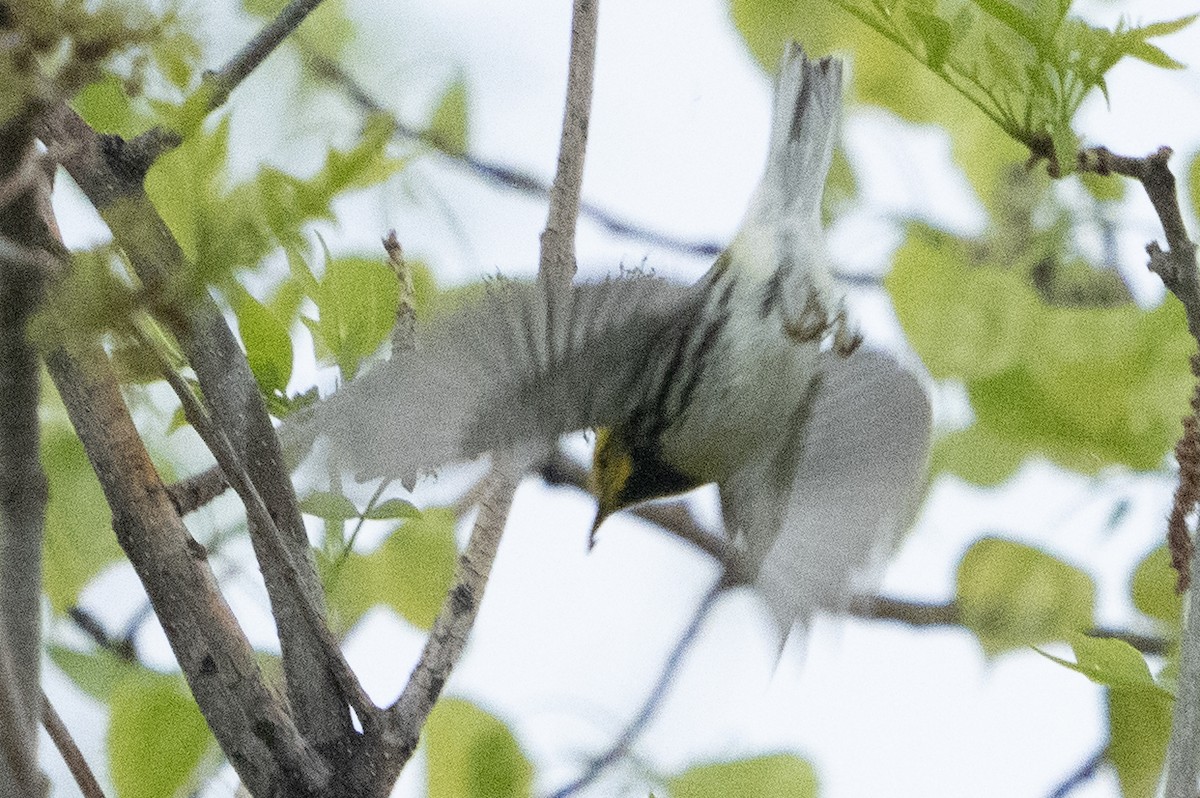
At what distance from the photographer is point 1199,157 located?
66 cm

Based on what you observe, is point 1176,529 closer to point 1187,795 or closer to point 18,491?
point 1187,795

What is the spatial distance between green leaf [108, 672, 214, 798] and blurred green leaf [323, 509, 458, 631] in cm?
14

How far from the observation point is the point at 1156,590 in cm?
63

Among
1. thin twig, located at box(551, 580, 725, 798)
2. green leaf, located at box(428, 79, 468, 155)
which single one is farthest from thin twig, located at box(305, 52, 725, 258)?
thin twig, located at box(551, 580, 725, 798)

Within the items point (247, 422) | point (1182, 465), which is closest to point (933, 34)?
point (1182, 465)

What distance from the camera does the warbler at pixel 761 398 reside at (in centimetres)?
67

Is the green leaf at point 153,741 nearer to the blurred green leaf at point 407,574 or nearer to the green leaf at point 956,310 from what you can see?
the blurred green leaf at point 407,574

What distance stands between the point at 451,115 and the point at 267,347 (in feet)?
0.83

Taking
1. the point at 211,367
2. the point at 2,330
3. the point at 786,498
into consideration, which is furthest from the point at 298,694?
the point at 786,498

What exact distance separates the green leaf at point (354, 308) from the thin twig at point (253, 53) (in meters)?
0.13

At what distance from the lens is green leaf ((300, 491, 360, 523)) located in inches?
21.4

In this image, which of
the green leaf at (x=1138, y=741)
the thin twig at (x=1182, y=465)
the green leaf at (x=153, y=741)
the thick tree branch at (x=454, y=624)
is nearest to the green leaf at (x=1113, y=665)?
the thin twig at (x=1182, y=465)

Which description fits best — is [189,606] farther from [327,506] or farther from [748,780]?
[748,780]

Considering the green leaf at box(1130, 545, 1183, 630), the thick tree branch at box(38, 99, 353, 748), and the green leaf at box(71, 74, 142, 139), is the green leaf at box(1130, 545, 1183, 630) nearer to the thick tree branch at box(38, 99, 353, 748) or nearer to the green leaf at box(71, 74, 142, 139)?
the thick tree branch at box(38, 99, 353, 748)
